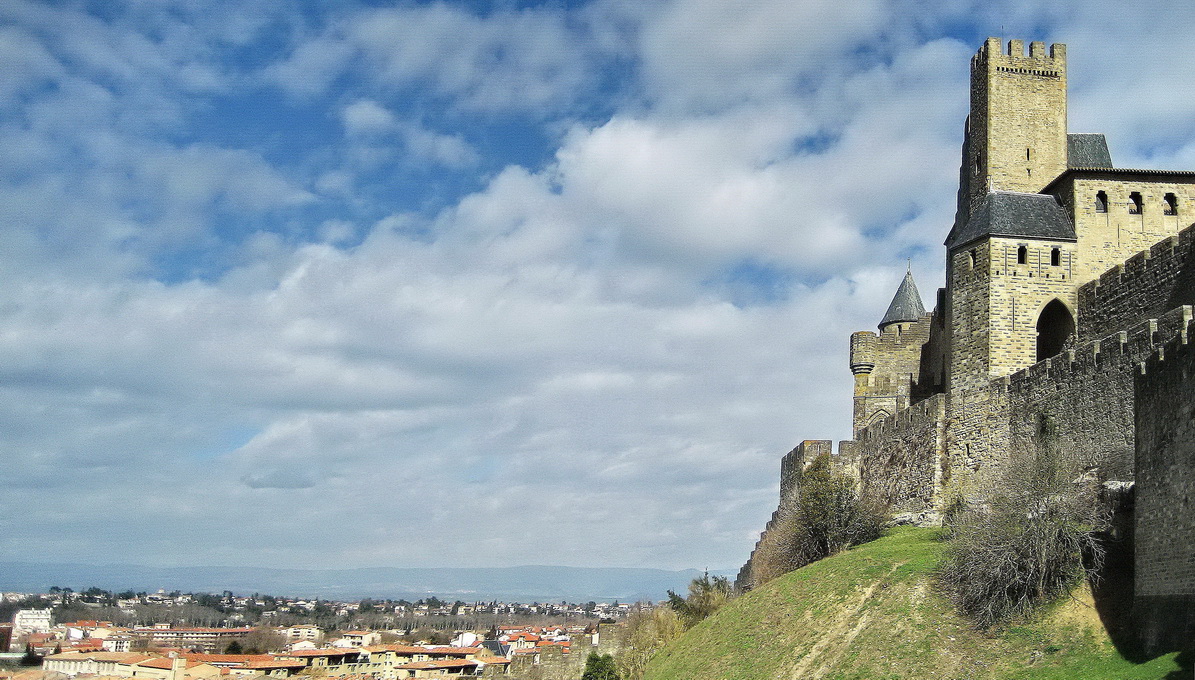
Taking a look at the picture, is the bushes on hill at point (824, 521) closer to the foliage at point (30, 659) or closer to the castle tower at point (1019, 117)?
the castle tower at point (1019, 117)

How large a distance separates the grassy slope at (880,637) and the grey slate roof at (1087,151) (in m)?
14.9

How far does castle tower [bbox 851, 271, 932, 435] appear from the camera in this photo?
4644 centimetres

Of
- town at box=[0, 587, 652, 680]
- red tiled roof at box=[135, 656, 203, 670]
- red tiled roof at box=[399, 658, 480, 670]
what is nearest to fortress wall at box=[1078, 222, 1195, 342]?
town at box=[0, 587, 652, 680]

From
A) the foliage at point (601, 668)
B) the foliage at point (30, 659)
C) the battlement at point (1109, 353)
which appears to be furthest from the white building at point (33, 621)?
the battlement at point (1109, 353)

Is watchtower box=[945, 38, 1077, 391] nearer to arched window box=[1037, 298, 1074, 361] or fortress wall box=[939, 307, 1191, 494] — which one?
arched window box=[1037, 298, 1074, 361]

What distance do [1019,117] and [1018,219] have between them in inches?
217

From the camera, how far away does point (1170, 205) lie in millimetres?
33906

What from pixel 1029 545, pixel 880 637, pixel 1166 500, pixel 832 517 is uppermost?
pixel 1166 500

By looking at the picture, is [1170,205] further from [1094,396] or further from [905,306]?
[905,306]

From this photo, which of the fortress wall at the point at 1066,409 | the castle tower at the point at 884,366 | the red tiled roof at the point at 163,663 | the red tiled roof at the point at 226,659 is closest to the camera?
the fortress wall at the point at 1066,409

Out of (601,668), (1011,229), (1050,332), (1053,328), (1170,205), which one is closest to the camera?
(1011,229)

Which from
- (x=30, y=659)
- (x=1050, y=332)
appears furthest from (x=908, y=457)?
(x=30, y=659)

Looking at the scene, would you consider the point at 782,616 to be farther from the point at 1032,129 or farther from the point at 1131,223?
the point at 1032,129

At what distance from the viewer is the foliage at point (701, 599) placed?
39.4 metres
